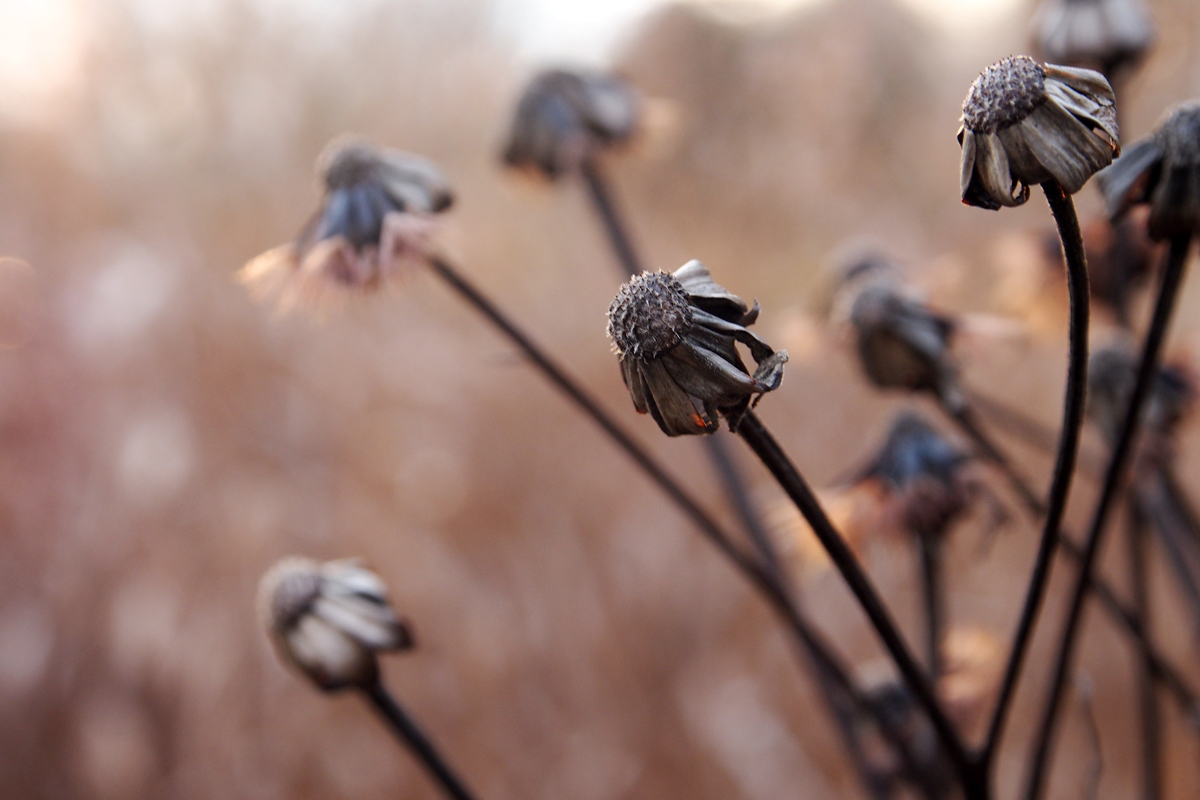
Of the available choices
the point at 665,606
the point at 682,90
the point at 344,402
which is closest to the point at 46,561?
the point at 344,402

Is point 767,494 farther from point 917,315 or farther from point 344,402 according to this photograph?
point 917,315

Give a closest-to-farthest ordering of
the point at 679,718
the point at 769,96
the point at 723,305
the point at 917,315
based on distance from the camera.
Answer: the point at 723,305 < the point at 917,315 < the point at 679,718 < the point at 769,96

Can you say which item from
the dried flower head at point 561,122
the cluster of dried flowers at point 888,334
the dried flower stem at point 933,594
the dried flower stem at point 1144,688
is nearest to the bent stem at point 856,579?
the cluster of dried flowers at point 888,334

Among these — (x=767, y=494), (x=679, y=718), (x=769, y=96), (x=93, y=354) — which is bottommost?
(x=679, y=718)

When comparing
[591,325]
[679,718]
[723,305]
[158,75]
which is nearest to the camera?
[723,305]

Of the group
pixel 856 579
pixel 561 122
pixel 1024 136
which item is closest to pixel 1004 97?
pixel 1024 136

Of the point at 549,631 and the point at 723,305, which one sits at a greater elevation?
the point at 723,305
